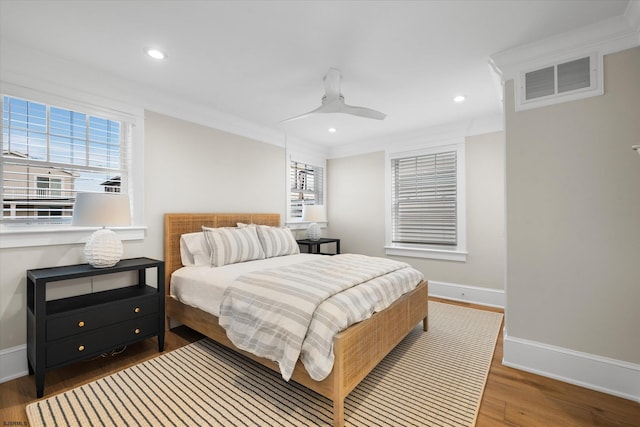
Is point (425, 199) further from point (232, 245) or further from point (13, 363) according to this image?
point (13, 363)

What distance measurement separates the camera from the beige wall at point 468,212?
3906 mm

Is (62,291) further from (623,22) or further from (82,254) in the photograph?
(623,22)

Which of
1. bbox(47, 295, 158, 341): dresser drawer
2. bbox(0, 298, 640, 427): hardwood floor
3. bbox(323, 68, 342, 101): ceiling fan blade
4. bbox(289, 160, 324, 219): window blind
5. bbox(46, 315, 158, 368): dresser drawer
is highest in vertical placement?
bbox(323, 68, 342, 101): ceiling fan blade

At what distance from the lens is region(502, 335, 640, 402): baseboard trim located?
6.53 feet

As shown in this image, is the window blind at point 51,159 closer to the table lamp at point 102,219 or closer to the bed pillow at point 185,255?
the table lamp at point 102,219

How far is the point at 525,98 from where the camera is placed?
240cm

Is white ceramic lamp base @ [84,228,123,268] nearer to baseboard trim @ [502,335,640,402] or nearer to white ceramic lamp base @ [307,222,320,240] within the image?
white ceramic lamp base @ [307,222,320,240]

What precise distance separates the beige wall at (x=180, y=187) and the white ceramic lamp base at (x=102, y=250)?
0.29 meters

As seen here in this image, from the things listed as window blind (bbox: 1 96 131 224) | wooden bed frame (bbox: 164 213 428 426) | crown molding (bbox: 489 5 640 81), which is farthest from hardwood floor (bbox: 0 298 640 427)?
crown molding (bbox: 489 5 640 81)

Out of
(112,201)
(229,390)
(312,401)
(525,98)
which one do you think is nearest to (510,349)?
(312,401)

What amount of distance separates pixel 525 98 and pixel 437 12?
43.9 inches

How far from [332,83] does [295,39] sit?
22.5 inches

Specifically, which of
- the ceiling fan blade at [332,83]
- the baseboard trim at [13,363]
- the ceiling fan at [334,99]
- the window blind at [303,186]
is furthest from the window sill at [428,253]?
the baseboard trim at [13,363]

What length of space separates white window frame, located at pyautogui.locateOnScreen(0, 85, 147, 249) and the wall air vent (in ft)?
11.9
